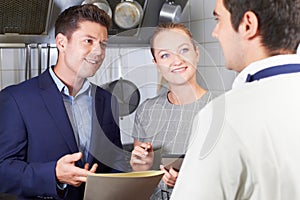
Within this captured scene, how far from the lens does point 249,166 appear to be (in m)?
0.68

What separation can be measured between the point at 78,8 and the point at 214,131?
91cm

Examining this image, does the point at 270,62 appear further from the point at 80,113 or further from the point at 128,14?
the point at 128,14

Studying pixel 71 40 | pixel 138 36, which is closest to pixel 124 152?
pixel 71 40

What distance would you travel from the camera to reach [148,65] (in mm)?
1409

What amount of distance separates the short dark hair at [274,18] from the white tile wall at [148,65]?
0.64 meters

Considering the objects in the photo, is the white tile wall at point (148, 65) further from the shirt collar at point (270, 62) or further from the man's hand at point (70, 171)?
the shirt collar at point (270, 62)

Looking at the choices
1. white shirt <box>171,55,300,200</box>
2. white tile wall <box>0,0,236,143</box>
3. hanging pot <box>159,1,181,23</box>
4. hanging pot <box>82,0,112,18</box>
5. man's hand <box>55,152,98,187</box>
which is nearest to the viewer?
white shirt <box>171,55,300,200</box>

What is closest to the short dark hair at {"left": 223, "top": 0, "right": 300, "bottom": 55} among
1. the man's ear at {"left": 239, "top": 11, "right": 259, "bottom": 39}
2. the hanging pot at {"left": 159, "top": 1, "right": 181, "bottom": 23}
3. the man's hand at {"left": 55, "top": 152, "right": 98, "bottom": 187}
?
the man's ear at {"left": 239, "top": 11, "right": 259, "bottom": 39}

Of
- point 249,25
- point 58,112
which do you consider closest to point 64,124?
point 58,112

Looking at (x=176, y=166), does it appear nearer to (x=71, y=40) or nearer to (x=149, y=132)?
(x=149, y=132)

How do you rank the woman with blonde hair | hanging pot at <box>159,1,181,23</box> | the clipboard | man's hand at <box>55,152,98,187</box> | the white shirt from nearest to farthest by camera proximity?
the white shirt, the clipboard, man's hand at <box>55,152,98,187</box>, the woman with blonde hair, hanging pot at <box>159,1,181,23</box>

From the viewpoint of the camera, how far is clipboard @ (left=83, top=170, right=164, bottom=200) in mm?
1084

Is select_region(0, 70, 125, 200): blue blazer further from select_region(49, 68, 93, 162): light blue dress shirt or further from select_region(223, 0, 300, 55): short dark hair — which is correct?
select_region(223, 0, 300, 55): short dark hair

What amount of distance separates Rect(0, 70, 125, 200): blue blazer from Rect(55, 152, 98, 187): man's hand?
0.07 ft
